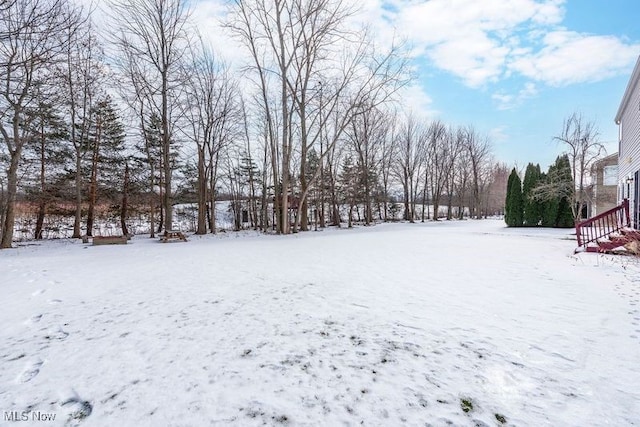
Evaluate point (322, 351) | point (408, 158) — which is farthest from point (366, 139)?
point (322, 351)

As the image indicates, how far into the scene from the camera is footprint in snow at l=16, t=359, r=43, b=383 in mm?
2037

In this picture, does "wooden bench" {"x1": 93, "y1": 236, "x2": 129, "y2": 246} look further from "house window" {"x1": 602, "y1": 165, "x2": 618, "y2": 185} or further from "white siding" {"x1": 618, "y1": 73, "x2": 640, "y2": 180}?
"house window" {"x1": 602, "y1": 165, "x2": 618, "y2": 185}

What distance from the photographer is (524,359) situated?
2305mm

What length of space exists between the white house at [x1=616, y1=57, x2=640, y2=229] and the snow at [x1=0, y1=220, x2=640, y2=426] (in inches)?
337

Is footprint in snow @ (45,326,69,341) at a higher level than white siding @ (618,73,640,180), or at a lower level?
lower

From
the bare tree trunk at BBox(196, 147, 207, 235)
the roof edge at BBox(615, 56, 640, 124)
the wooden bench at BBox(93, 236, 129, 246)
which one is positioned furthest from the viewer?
the bare tree trunk at BBox(196, 147, 207, 235)

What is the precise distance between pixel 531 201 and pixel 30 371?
25171mm

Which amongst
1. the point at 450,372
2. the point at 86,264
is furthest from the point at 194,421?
the point at 86,264

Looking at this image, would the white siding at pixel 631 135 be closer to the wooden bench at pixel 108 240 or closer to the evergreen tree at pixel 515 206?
the evergreen tree at pixel 515 206

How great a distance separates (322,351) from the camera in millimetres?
2438

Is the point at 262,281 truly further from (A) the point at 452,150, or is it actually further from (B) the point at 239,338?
(A) the point at 452,150

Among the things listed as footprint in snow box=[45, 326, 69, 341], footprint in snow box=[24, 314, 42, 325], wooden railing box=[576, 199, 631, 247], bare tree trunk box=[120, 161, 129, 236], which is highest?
bare tree trunk box=[120, 161, 129, 236]

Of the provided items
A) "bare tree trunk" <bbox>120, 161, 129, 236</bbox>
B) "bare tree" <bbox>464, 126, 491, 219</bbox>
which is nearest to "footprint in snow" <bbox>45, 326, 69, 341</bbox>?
"bare tree trunk" <bbox>120, 161, 129, 236</bbox>

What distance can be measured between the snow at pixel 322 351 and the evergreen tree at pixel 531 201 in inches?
737
